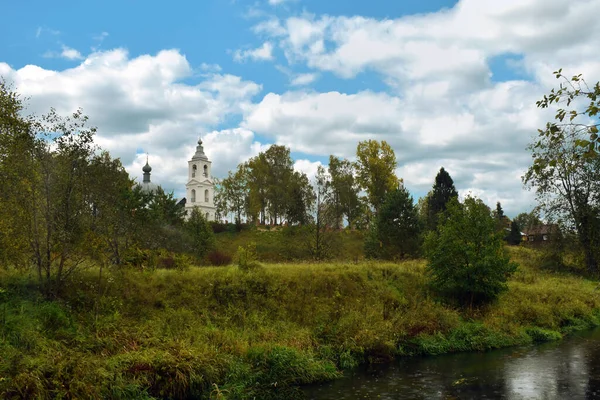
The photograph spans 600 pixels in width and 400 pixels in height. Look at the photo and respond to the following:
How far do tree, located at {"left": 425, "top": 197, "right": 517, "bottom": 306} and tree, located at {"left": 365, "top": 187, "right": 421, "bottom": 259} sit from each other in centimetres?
1521

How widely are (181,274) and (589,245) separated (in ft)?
126

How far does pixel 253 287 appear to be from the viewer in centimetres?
2611

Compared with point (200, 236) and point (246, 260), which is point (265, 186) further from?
point (246, 260)

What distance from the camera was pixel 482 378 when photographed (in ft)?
61.0

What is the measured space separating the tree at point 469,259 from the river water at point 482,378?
5.71 metres

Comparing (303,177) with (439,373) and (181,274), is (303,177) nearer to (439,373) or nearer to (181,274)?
(181,274)

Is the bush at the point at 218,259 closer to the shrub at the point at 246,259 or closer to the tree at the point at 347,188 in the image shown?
the shrub at the point at 246,259

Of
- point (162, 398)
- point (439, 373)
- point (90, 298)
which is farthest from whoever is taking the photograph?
point (90, 298)

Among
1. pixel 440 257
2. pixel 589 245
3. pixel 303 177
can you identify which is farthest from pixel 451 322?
pixel 303 177

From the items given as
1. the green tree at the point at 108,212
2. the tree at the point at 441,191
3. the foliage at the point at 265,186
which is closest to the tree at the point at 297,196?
the foliage at the point at 265,186

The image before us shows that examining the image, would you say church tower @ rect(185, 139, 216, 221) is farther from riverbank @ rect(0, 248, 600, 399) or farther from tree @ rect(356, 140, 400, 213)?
riverbank @ rect(0, 248, 600, 399)

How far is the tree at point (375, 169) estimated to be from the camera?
68812 mm

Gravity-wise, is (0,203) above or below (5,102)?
below

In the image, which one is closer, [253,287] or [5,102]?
[5,102]
